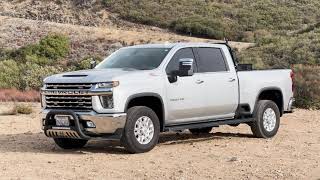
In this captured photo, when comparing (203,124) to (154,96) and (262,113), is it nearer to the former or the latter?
(154,96)

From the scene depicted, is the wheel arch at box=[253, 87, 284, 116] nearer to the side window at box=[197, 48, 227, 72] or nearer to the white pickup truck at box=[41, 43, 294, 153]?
the white pickup truck at box=[41, 43, 294, 153]

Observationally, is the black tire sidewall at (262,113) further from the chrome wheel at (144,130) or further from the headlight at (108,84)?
the headlight at (108,84)

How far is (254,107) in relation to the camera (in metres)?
12.2

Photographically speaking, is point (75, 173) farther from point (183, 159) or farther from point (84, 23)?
point (84, 23)

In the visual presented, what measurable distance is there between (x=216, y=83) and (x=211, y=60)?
471mm

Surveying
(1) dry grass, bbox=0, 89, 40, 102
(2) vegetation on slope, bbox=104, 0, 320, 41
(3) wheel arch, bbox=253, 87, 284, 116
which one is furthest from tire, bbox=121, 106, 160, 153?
(2) vegetation on slope, bbox=104, 0, 320, 41

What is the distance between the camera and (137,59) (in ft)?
36.0

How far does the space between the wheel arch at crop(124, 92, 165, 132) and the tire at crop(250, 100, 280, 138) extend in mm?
2451

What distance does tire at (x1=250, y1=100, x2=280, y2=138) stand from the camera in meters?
12.2

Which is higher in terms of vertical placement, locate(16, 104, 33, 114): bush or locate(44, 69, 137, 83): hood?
locate(44, 69, 137, 83): hood

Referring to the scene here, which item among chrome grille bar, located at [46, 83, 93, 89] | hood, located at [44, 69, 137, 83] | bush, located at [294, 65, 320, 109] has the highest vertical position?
hood, located at [44, 69, 137, 83]

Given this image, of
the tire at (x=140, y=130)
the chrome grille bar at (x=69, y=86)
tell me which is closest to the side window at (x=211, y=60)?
the tire at (x=140, y=130)

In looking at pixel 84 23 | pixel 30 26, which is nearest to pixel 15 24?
pixel 30 26

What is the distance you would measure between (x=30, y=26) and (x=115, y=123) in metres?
47.5
